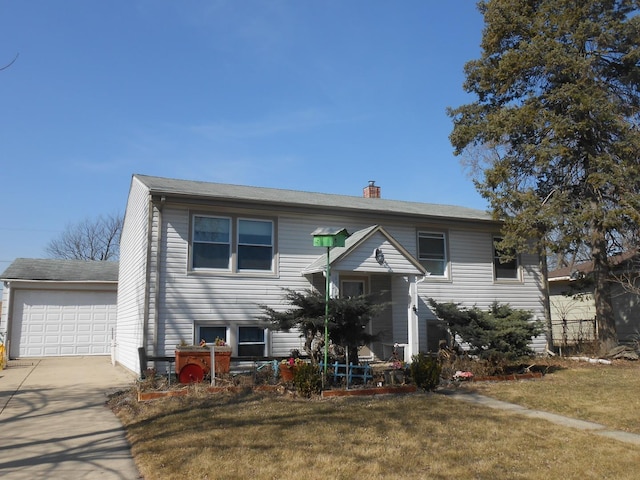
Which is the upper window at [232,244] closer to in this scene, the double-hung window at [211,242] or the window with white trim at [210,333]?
the double-hung window at [211,242]

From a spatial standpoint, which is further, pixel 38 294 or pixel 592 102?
pixel 38 294

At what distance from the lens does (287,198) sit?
14422mm

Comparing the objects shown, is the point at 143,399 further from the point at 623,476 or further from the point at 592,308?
the point at 592,308

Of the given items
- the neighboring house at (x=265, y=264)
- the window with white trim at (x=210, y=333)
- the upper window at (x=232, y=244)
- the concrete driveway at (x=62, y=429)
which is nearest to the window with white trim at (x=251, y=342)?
the neighboring house at (x=265, y=264)

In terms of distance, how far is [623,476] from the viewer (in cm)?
506

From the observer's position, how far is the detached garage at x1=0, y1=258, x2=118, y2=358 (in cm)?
1873

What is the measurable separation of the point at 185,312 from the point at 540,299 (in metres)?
11.0

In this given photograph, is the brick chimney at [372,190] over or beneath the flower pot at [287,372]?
over

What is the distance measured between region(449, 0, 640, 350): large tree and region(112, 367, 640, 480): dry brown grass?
26.8 ft

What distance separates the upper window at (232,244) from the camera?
1270 cm

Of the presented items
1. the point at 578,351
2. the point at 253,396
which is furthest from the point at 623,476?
the point at 578,351

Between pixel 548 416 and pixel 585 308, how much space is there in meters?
17.2

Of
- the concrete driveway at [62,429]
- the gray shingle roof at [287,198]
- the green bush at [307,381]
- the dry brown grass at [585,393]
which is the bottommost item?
the concrete driveway at [62,429]

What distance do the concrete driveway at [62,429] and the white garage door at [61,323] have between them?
18.4ft
